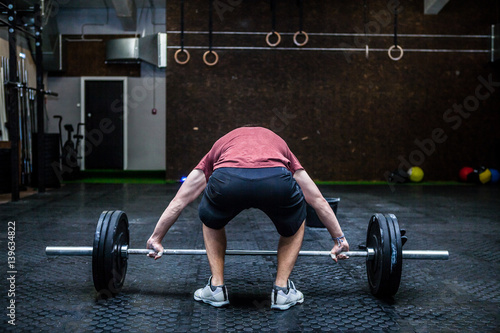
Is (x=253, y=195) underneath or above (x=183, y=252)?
above

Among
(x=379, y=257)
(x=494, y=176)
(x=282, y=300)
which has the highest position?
(x=379, y=257)

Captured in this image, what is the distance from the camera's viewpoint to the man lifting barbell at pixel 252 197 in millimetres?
1771

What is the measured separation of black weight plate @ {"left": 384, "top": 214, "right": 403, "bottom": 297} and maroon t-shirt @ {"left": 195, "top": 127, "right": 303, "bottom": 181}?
0.48 m

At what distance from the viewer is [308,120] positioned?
790 centimetres

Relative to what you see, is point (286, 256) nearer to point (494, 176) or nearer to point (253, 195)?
point (253, 195)

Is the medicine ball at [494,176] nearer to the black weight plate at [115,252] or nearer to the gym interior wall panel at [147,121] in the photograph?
the gym interior wall panel at [147,121]

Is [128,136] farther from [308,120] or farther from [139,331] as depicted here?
[139,331]

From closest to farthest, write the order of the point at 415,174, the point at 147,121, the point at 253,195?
the point at 253,195, the point at 415,174, the point at 147,121

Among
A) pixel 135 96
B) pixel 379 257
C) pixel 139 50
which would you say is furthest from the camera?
pixel 135 96

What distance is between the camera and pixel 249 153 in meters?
1.85

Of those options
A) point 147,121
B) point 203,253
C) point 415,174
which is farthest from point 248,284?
point 147,121

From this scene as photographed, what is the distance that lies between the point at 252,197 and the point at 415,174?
666cm

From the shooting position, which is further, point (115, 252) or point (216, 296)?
point (115, 252)

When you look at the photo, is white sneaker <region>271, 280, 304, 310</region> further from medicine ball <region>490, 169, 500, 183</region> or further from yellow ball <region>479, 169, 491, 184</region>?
medicine ball <region>490, 169, 500, 183</region>
